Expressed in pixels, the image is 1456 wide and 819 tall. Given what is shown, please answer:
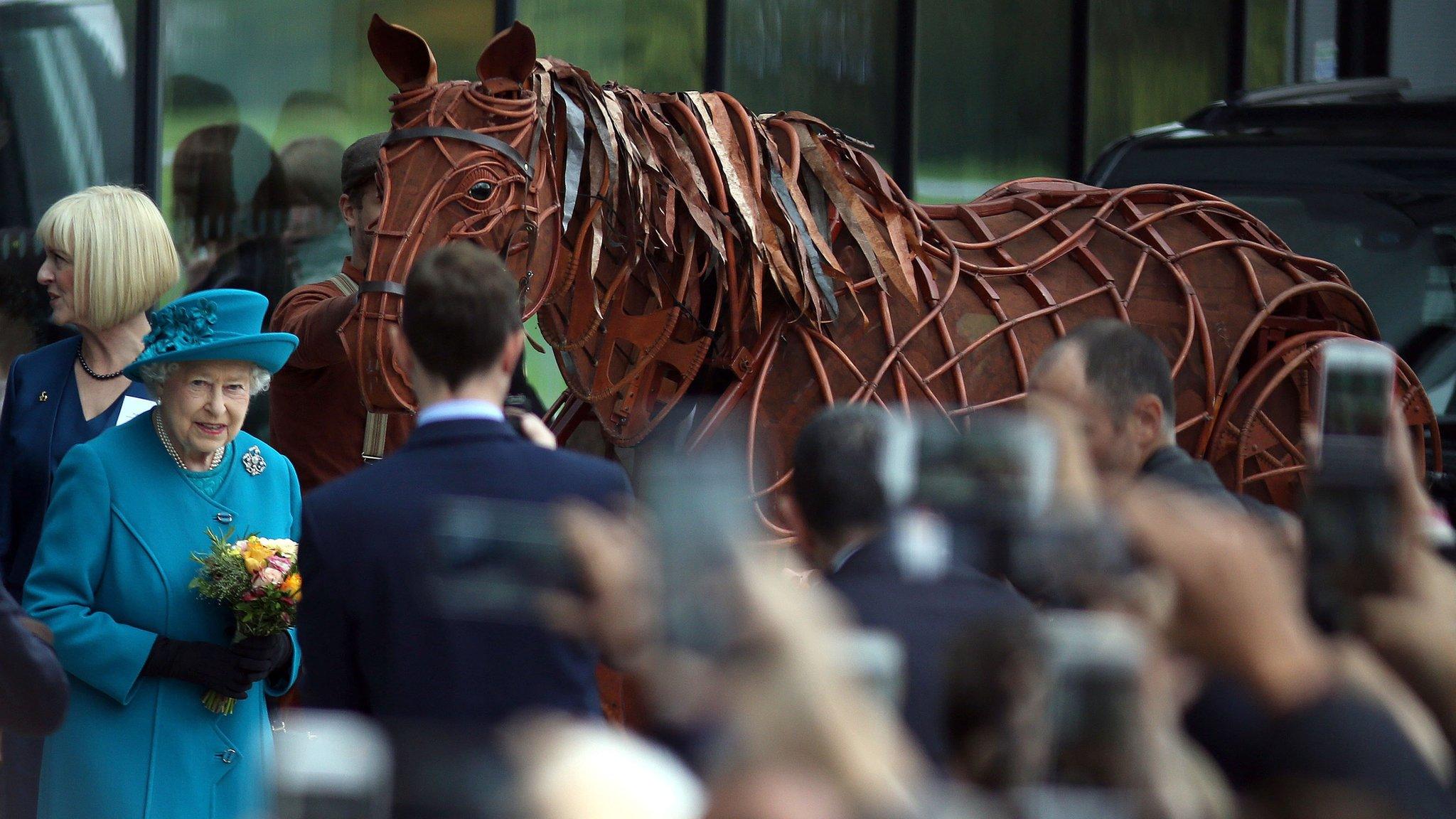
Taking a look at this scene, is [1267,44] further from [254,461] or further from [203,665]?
[203,665]

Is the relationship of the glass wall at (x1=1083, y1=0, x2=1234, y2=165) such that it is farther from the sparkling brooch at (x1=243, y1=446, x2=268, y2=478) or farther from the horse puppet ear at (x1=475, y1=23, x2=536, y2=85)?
the sparkling brooch at (x1=243, y1=446, x2=268, y2=478)

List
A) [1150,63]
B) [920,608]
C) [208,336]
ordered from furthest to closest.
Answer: [1150,63] → [208,336] → [920,608]

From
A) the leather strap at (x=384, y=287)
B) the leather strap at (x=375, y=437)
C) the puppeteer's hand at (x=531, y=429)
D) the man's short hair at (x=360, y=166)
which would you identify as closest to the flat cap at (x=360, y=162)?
the man's short hair at (x=360, y=166)

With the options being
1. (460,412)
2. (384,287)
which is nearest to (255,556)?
(384,287)

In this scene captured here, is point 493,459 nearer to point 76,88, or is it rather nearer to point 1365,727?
point 1365,727

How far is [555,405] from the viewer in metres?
4.57

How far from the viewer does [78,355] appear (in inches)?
150

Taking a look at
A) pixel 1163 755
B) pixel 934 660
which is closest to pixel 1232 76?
pixel 934 660

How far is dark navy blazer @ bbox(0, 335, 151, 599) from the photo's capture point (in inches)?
144

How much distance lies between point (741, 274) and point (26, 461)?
5.47ft

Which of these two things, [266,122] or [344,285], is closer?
[344,285]

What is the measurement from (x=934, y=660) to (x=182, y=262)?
15.2 feet

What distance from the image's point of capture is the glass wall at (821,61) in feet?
25.4

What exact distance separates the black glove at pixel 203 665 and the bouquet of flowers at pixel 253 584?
0.05 metres
